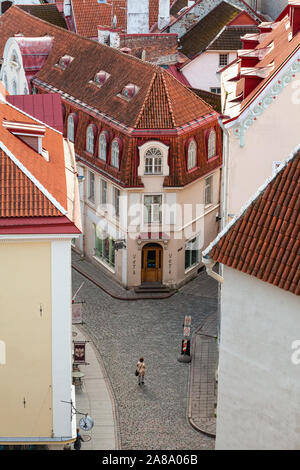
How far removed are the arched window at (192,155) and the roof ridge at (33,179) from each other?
73.5 feet

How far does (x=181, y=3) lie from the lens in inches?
3706

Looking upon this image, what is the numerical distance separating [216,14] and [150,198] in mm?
25964

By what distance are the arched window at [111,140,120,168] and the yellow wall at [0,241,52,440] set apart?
22327 mm

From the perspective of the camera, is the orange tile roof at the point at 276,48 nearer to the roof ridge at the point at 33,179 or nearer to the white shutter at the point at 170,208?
the roof ridge at the point at 33,179

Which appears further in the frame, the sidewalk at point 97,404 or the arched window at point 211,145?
the arched window at point 211,145

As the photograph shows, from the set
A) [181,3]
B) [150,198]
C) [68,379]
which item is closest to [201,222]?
[150,198]

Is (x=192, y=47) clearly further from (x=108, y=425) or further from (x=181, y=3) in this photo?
(x=108, y=425)

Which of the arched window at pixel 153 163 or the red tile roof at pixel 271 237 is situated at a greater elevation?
the red tile roof at pixel 271 237

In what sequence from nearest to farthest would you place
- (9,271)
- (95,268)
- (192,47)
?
(9,271)
(95,268)
(192,47)

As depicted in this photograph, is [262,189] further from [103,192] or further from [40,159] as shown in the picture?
[103,192]

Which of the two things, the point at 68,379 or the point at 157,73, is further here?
the point at 157,73

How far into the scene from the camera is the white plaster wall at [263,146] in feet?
154

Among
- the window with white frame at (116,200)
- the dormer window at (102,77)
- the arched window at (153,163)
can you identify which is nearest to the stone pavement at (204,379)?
the window with white frame at (116,200)

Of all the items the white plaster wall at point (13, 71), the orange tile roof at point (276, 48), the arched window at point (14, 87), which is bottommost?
the arched window at point (14, 87)
